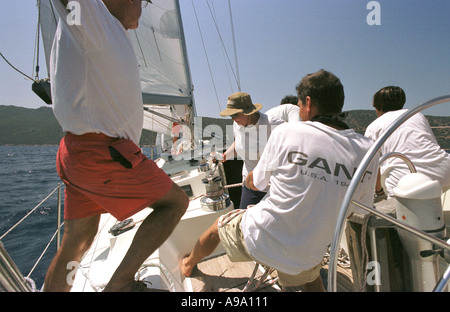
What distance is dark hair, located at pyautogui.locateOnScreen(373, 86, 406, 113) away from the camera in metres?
2.04

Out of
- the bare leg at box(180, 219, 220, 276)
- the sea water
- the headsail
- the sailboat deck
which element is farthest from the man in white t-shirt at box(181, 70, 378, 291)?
the sea water

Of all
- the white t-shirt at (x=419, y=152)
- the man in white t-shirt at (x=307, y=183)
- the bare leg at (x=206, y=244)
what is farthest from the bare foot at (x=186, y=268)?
the white t-shirt at (x=419, y=152)

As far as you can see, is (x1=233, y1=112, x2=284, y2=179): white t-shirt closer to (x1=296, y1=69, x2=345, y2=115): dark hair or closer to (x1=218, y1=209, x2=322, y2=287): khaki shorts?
(x1=218, y1=209, x2=322, y2=287): khaki shorts

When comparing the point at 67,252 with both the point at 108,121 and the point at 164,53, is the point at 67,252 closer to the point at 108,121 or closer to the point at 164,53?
the point at 108,121

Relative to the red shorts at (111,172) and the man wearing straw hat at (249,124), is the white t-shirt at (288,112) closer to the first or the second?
the man wearing straw hat at (249,124)

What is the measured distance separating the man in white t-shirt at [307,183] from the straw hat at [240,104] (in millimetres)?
1048

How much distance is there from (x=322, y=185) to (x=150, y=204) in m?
0.71

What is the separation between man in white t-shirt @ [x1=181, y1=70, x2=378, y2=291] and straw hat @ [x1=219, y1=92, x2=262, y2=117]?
105 centimetres

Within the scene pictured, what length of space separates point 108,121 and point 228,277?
142cm

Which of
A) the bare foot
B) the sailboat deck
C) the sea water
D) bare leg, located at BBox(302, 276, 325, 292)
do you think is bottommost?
the sea water

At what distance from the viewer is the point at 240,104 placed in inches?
89.0

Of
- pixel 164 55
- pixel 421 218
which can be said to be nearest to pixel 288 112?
pixel 421 218
